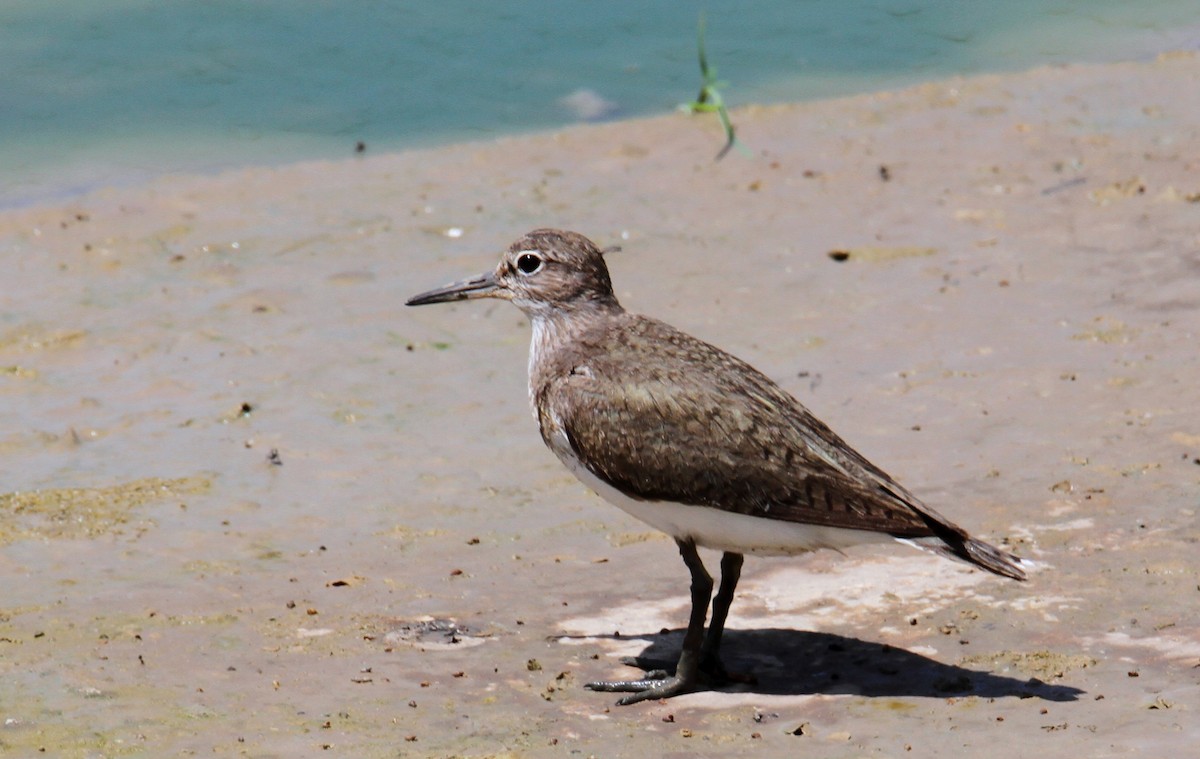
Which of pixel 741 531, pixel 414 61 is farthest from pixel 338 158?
pixel 741 531

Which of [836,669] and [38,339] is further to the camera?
[38,339]

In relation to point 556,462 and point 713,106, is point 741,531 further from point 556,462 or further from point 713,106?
point 713,106

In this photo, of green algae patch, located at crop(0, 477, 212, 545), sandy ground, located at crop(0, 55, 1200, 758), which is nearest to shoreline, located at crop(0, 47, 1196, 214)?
sandy ground, located at crop(0, 55, 1200, 758)

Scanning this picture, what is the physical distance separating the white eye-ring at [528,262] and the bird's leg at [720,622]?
1.69 metres

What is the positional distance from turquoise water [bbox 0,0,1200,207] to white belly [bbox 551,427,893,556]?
8.81m

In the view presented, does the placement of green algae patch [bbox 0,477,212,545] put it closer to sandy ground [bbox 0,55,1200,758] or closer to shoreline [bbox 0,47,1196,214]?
sandy ground [bbox 0,55,1200,758]

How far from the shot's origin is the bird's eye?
7773 millimetres

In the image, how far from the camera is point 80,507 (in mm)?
8406

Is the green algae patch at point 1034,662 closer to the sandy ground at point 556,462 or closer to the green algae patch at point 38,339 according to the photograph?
the sandy ground at point 556,462

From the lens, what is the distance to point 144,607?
23.8 ft

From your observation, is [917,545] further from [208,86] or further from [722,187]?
[208,86]

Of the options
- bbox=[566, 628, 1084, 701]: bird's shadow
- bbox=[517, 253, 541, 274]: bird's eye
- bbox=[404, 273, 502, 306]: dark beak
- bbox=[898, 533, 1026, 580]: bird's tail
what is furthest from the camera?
bbox=[404, 273, 502, 306]: dark beak

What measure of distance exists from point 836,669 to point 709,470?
947 mm

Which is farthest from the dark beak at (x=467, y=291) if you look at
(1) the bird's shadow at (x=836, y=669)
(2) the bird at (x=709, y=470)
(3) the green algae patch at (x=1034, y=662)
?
(3) the green algae patch at (x=1034, y=662)
